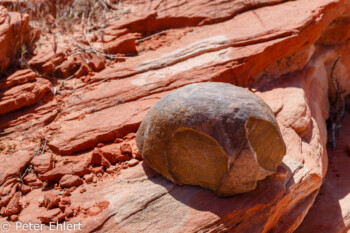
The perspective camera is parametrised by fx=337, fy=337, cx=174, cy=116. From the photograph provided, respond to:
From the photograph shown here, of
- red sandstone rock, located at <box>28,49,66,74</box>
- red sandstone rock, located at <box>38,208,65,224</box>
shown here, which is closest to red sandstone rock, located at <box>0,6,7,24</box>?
red sandstone rock, located at <box>28,49,66,74</box>

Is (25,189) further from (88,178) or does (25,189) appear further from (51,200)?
(88,178)

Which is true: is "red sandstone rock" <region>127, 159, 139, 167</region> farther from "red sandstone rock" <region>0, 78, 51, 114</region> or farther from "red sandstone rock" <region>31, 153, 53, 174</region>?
"red sandstone rock" <region>0, 78, 51, 114</region>

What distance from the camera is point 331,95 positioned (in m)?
5.76

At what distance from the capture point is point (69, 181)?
288 cm

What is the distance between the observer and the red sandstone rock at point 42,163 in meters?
3.01

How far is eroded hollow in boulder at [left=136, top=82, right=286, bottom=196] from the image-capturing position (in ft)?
8.17

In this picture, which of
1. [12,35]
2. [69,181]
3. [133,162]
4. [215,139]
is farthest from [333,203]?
[12,35]

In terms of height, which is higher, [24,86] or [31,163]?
[24,86]

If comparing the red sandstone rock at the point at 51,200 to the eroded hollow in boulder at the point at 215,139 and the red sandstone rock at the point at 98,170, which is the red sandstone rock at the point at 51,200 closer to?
the red sandstone rock at the point at 98,170

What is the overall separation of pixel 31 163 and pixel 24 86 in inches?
39.6

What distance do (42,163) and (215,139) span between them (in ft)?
5.30

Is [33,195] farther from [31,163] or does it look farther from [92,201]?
[92,201]

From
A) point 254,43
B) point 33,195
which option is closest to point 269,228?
point 33,195

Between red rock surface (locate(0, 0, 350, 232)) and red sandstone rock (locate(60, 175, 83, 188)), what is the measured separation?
38mm
